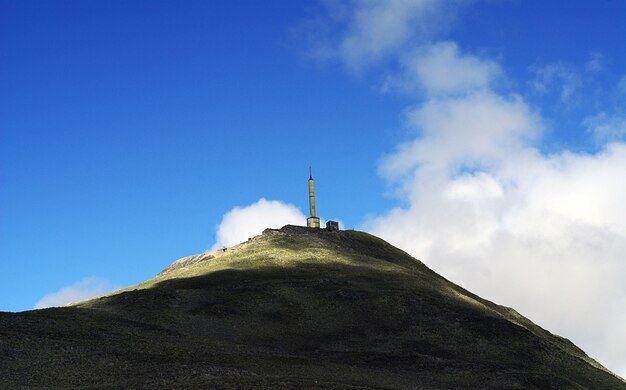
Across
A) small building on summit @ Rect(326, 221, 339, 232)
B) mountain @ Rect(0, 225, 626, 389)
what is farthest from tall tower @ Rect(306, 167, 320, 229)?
mountain @ Rect(0, 225, 626, 389)

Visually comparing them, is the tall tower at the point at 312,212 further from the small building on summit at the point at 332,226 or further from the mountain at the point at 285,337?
the mountain at the point at 285,337

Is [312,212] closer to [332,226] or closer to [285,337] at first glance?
[332,226]

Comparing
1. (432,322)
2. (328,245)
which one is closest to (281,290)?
(432,322)

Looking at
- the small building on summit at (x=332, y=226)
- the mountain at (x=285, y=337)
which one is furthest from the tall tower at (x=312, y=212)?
the mountain at (x=285, y=337)

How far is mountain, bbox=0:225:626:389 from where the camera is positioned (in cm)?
5512

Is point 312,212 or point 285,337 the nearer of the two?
point 285,337

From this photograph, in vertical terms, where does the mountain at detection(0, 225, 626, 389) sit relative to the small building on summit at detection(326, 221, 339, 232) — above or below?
below

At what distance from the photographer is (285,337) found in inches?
3083

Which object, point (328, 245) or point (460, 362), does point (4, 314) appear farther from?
point (328, 245)

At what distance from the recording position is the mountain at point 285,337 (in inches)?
2170

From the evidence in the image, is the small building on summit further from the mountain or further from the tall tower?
the mountain

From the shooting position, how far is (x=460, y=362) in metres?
74.6

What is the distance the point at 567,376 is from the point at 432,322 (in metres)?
16.3

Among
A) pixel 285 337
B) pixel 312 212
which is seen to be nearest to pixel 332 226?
pixel 312 212
